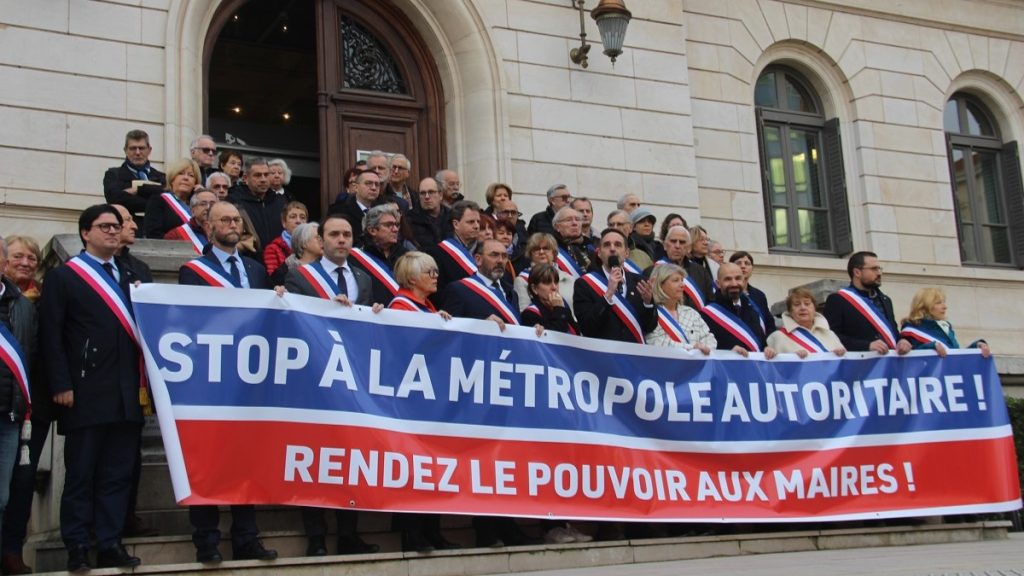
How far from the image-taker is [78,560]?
22.2 ft

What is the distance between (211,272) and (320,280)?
0.77m

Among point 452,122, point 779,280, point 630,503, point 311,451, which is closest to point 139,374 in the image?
point 311,451

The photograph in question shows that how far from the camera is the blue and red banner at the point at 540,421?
7.45 m

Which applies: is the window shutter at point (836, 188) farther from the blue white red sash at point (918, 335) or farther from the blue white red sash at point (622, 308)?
the blue white red sash at point (622, 308)

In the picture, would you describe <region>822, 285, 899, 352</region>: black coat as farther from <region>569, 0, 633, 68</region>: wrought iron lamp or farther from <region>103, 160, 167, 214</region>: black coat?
<region>103, 160, 167, 214</region>: black coat

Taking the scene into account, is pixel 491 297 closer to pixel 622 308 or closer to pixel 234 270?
pixel 622 308

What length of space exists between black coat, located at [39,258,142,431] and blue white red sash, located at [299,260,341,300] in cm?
143

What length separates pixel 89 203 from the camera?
12172mm

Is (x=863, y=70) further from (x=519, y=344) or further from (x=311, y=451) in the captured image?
(x=311, y=451)

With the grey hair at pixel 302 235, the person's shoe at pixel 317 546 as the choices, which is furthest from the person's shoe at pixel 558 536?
the grey hair at pixel 302 235

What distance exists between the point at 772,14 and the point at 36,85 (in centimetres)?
1018

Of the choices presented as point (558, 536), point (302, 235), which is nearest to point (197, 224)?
point (302, 235)

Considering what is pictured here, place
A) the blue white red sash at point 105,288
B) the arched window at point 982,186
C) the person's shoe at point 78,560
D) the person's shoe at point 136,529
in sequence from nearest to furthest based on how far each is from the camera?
the person's shoe at point 78,560, the blue white red sash at point 105,288, the person's shoe at point 136,529, the arched window at point 982,186

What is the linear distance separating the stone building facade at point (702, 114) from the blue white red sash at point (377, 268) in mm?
4278
